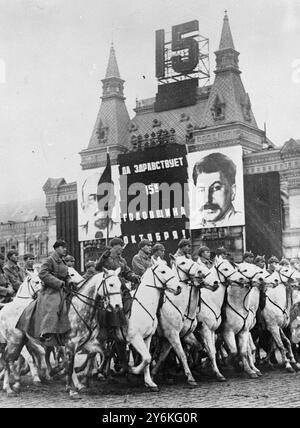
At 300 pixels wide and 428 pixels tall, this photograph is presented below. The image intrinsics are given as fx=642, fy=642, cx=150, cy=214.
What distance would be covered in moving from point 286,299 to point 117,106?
4690 centimetres

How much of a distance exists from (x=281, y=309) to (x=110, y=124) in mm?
46173

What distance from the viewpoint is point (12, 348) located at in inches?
388

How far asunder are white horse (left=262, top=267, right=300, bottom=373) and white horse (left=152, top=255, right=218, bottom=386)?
1.84 meters

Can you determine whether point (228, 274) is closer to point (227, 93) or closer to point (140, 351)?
point (140, 351)

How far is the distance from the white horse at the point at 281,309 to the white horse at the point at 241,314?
2.44 feet

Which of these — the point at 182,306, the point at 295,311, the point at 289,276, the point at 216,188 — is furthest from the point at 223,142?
the point at 182,306

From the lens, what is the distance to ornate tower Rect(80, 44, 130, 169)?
55250mm

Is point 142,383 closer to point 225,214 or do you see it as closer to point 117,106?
point 225,214

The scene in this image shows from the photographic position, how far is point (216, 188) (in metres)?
41.1

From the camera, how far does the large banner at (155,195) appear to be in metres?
43.2

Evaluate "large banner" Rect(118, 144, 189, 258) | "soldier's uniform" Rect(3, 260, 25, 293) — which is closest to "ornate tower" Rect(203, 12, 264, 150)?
"large banner" Rect(118, 144, 189, 258)
